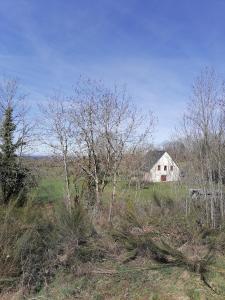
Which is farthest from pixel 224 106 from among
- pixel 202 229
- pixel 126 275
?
pixel 126 275

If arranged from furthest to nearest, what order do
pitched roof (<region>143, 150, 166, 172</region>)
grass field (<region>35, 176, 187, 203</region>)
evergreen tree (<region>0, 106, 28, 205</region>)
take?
pitched roof (<region>143, 150, 166, 172</region>) → evergreen tree (<region>0, 106, 28, 205</region>) → grass field (<region>35, 176, 187, 203</region>)

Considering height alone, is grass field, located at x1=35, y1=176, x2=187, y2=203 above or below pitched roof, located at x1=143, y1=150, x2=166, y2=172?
below

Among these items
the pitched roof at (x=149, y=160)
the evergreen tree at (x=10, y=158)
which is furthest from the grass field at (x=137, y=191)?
the pitched roof at (x=149, y=160)

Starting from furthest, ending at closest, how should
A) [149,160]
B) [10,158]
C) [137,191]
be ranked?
[149,160], [10,158], [137,191]

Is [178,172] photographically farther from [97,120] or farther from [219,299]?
[219,299]

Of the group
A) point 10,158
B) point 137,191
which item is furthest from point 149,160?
point 10,158

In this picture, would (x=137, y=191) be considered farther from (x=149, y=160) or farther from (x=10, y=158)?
(x=149, y=160)

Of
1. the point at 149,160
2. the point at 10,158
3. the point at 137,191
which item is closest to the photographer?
the point at 137,191

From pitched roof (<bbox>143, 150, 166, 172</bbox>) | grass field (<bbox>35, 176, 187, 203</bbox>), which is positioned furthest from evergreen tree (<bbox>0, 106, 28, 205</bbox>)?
pitched roof (<bbox>143, 150, 166, 172</bbox>)

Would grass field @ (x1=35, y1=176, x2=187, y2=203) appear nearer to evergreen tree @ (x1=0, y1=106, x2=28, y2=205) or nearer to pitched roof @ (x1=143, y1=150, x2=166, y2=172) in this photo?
evergreen tree @ (x1=0, y1=106, x2=28, y2=205)

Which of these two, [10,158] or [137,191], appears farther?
[10,158]

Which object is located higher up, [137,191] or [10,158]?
[10,158]

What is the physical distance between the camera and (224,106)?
10.5 metres

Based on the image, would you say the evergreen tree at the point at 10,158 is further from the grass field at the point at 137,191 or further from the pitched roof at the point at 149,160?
the pitched roof at the point at 149,160
